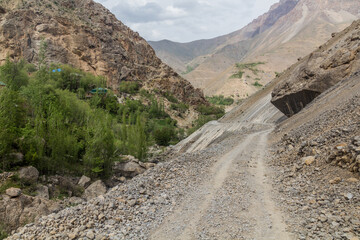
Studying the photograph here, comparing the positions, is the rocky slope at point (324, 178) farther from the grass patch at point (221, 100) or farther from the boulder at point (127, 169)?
the grass patch at point (221, 100)

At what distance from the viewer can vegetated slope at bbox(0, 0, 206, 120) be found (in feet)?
190

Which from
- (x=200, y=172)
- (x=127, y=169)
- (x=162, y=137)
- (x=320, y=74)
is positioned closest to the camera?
(x=200, y=172)

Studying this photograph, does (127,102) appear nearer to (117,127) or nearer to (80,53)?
(80,53)

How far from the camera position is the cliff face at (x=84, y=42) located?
58.0 meters

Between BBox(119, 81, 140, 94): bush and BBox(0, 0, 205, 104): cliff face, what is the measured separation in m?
1.87

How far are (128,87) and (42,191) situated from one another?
170 feet

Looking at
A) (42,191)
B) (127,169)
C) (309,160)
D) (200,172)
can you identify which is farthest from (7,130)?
(309,160)

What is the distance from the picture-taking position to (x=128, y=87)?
63656 mm

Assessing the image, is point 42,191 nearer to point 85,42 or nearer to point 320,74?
point 320,74

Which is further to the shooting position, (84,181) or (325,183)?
(84,181)

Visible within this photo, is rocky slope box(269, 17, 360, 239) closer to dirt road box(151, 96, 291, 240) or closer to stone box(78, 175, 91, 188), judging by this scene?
dirt road box(151, 96, 291, 240)

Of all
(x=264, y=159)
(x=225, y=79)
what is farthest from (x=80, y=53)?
(x=225, y=79)

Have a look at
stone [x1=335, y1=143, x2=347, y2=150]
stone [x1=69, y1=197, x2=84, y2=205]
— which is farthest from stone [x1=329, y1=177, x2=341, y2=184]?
stone [x1=69, y1=197, x2=84, y2=205]

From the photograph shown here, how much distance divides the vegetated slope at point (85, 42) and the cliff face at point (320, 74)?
48.5 meters
